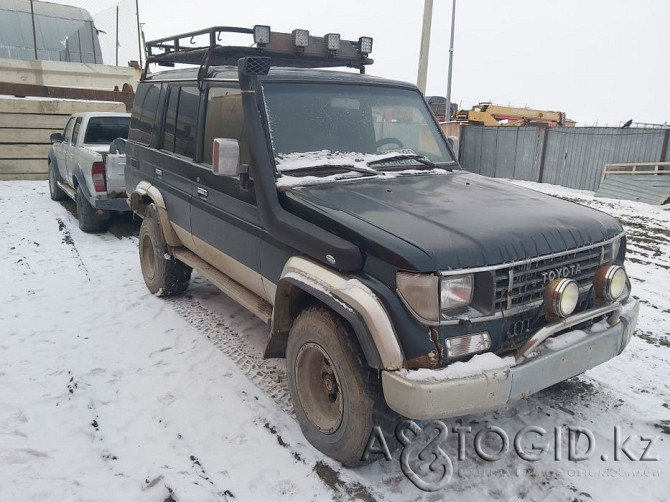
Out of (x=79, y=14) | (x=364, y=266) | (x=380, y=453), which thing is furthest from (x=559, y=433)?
(x=79, y=14)

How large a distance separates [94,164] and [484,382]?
6.68m

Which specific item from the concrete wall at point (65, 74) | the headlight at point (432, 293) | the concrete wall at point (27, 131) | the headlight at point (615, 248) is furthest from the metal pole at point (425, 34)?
the concrete wall at point (65, 74)

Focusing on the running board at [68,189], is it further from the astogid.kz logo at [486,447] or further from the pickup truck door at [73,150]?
the astogid.kz logo at [486,447]

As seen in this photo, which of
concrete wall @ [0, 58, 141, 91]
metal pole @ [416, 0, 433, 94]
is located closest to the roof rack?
metal pole @ [416, 0, 433, 94]

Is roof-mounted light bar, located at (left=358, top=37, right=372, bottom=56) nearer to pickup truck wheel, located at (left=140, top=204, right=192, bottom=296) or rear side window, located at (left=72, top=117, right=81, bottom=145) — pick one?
pickup truck wheel, located at (left=140, top=204, right=192, bottom=296)

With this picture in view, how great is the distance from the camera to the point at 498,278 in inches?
99.9

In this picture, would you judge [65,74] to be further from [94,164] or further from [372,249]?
[372,249]

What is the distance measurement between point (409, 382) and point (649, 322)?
3608mm

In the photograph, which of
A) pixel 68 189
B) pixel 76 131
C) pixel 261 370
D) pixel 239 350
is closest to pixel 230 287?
pixel 239 350

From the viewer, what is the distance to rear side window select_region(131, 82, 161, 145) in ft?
17.1

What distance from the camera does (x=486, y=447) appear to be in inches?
121

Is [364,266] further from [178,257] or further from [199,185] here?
[178,257]

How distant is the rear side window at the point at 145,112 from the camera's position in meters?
5.22

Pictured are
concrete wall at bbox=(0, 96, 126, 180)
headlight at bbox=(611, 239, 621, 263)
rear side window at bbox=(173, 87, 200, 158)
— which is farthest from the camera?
concrete wall at bbox=(0, 96, 126, 180)
